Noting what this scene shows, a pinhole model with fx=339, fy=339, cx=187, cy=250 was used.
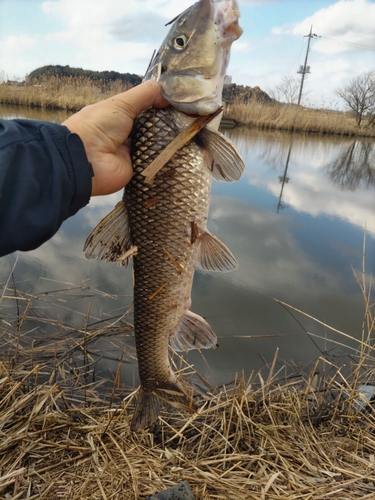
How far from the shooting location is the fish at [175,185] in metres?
1.63

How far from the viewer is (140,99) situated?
1605mm

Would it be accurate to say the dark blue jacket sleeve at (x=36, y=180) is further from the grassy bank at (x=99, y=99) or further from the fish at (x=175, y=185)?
→ the grassy bank at (x=99, y=99)

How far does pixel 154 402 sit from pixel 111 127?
1.53 m

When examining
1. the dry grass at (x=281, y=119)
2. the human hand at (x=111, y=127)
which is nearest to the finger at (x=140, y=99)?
the human hand at (x=111, y=127)

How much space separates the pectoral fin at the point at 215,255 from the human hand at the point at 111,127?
544 millimetres

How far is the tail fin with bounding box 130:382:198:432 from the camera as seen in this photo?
1961 mm

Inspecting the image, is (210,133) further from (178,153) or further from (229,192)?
(229,192)

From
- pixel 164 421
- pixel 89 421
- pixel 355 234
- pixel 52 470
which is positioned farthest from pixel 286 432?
pixel 355 234

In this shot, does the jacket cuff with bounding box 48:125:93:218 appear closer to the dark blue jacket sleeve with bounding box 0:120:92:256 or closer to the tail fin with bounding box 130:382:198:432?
the dark blue jacket sleeve with bounding box 0:120:92:256

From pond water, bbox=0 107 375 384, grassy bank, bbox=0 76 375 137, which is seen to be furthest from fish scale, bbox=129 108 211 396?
grassy bank, bbox=0 76 375 137

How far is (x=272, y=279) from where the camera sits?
16.2 feet

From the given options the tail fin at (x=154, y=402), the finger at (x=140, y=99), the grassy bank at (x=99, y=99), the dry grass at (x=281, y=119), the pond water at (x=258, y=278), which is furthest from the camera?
the dry grass at (x=281, y=119)

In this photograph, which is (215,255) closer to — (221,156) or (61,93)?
(221,156)

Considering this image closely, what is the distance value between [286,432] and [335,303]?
2.51 m
